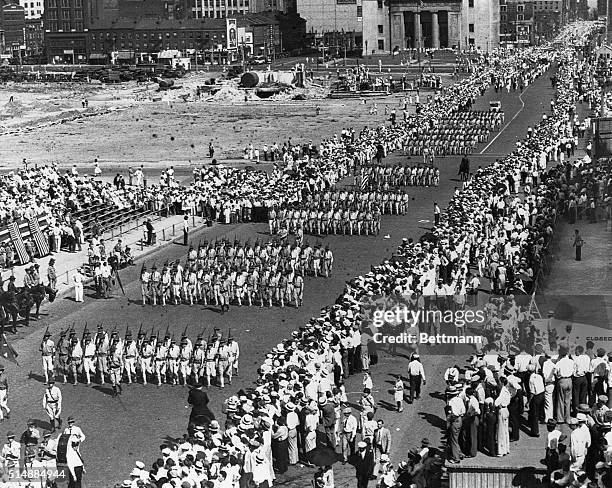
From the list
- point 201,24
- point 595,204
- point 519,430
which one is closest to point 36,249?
point 595,204

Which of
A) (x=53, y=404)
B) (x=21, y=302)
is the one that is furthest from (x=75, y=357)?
(x=21, y=302)

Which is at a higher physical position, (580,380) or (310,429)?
(580,380)

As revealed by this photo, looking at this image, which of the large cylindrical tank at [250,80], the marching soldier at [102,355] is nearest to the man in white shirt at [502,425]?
the marching soldier at [102,355]

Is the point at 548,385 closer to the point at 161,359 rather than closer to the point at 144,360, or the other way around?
the point at 161,359

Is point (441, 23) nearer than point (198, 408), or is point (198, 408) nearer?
point (198, 408)

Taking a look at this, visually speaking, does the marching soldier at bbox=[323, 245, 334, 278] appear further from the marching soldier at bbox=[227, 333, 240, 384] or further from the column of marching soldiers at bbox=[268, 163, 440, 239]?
the marching soldier at bbox=[227, 333, 240, 384]

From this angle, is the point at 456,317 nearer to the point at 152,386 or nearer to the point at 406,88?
the point at 152,386
